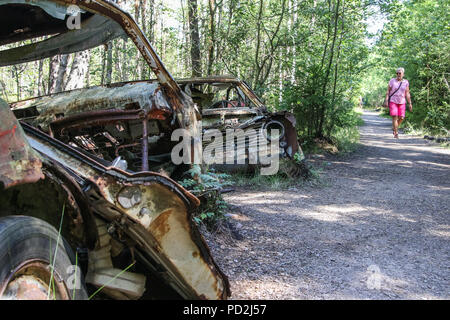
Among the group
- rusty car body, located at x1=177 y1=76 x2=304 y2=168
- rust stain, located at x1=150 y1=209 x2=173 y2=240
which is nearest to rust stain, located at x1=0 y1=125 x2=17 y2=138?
rust stain, located at x1=150 y1=209 x2=173 y2=240

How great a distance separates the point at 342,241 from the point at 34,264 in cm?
321

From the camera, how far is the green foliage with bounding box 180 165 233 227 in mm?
3696

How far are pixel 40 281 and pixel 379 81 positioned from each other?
54.2 metres

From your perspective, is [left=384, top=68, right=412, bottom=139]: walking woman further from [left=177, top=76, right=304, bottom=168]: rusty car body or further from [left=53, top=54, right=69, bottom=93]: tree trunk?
[left=53, top=54, right=69, bottom=93]: tree trunk

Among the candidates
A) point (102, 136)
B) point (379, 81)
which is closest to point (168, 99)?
point (102, 136)

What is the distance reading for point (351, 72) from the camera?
38.1 ft

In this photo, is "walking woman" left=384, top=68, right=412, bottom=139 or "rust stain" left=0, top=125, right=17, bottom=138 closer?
"rust stain" left=0, top=125, right=17, bottom=138

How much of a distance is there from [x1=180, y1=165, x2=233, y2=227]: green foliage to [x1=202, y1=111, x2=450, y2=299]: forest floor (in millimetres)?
211

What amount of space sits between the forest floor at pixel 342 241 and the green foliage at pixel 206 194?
0.21m

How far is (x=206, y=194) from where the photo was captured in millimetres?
3879

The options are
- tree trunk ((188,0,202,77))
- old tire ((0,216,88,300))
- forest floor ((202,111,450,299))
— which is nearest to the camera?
old tire ((0,216,88,300))

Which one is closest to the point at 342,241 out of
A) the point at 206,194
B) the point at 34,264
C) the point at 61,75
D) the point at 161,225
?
the point at 206,194

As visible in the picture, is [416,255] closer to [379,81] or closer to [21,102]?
[21,102]

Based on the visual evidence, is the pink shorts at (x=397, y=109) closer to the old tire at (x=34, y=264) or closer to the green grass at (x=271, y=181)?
the green grass at (x=271, y=181)
